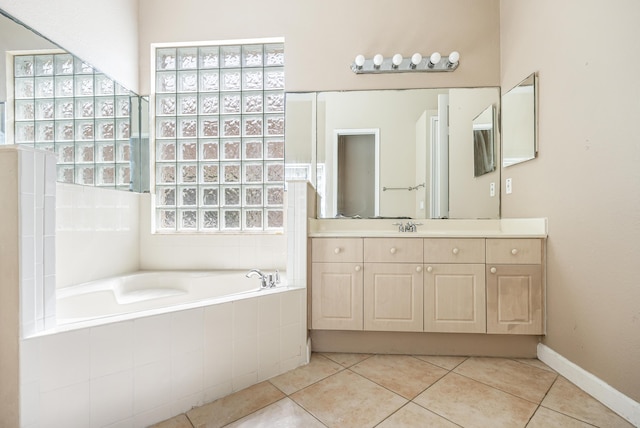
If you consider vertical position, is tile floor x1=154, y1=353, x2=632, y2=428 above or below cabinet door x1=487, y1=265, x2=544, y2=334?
below

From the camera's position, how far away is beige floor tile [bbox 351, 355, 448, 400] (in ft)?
4.48

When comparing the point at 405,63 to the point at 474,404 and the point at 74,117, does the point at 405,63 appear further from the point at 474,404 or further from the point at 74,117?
the point at 74,117

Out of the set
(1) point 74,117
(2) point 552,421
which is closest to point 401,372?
(2) point 552,421

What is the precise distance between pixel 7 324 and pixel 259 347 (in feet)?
3.00

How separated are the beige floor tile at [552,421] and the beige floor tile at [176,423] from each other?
4.47 feet

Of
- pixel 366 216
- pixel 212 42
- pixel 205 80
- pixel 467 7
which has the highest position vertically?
pixel 467 7

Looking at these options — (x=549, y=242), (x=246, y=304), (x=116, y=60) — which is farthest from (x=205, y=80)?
(x=549, y=242)

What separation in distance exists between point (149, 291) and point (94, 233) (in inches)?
20.3

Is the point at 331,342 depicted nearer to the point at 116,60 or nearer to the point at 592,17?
the point at 592,17

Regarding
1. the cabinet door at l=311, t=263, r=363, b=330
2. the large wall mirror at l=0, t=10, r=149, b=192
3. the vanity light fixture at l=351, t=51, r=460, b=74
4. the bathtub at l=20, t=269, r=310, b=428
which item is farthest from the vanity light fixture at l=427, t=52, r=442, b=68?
the large wall mirror at l=0, t=10, r=149, b=192

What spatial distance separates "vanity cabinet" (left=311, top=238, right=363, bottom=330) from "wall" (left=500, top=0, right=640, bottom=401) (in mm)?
1067

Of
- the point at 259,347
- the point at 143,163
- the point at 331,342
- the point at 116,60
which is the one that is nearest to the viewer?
the point at 259,347

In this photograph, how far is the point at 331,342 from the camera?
1746 mm

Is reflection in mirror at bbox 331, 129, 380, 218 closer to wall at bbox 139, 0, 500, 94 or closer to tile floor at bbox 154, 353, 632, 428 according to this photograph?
wall at bbox 139, 0, 500, 94
